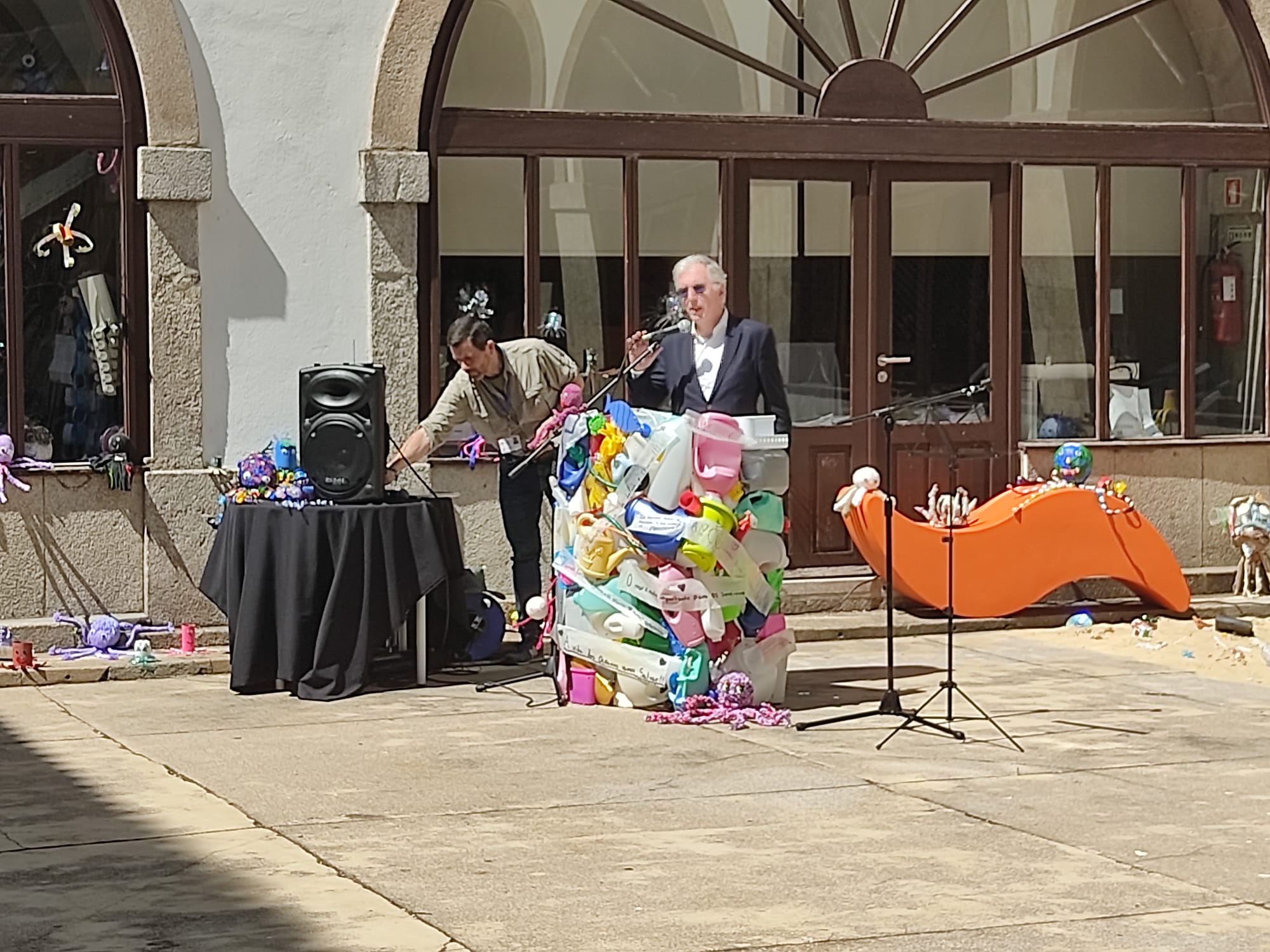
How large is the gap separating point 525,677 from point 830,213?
10.9 feet

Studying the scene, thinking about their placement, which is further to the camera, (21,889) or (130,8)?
(130,8)

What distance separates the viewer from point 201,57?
33.2ft

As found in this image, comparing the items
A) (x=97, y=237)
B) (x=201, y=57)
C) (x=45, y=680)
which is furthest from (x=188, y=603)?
(x=201, y=57)

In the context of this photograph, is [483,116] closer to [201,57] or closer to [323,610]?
[201,57]

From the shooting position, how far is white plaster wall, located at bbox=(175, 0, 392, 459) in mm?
10188

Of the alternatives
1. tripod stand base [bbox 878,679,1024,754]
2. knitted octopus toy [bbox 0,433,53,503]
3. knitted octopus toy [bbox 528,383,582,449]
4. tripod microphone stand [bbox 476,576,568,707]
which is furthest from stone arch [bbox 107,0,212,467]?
tripod stand base [bbox 878,679,1024,754]

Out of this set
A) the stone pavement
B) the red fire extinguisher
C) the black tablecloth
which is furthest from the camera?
the red fire extinguisher

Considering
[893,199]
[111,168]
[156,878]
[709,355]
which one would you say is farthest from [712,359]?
[156,878]

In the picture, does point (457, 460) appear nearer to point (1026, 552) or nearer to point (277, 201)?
point (277, 201)

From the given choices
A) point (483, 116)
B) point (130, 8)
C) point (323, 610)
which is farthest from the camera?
point (483, 116)

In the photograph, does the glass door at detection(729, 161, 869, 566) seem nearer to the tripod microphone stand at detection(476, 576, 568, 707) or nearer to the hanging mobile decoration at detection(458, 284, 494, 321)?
the hanging mobile decoration at detection(458, 284, 494, 321)

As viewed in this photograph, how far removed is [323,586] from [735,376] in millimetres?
1995

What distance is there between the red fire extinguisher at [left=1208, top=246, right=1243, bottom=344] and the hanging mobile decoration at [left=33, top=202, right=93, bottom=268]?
20.2 feet

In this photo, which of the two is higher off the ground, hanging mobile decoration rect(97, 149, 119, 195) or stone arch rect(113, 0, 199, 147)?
stone arch rect(113, 0, 199, 147)
